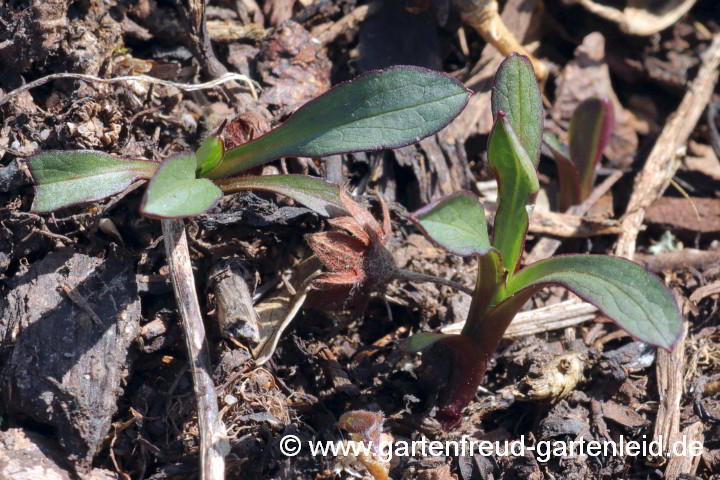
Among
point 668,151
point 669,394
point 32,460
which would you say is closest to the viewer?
point 32,460

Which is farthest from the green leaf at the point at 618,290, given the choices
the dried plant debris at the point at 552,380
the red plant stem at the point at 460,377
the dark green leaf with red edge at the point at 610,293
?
the dried plant debris at the point at 552,380

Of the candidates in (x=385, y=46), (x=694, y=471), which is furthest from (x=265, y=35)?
(x=694, y=471)

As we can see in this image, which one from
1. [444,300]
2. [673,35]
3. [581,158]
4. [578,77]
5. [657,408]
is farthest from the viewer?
[673,35]

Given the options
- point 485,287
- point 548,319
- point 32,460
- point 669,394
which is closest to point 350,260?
point 485,287

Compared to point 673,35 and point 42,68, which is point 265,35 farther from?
point 673,35

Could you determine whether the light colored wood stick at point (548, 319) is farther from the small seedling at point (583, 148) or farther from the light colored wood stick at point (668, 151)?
the small seedling at point (583, 148)

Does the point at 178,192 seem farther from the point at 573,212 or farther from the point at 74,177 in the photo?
the point at 573,212
